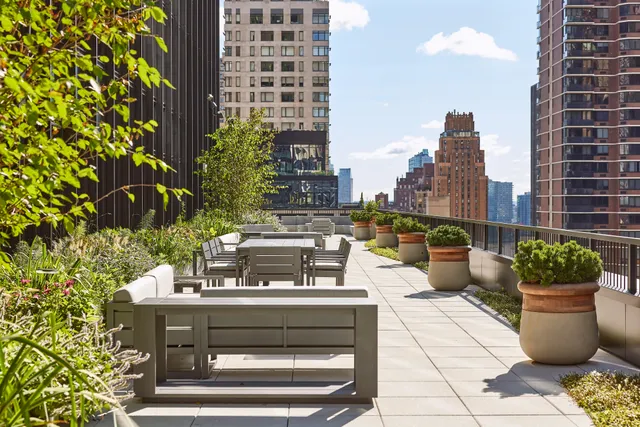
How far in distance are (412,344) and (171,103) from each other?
18.1 m

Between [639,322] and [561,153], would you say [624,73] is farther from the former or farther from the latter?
[639,322]

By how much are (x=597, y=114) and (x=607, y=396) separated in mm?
159100

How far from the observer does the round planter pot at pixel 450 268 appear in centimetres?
1437

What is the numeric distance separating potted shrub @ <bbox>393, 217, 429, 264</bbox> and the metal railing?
5.67 metres

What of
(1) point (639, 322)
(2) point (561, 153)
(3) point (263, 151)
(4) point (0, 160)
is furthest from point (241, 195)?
(2) point (561, 153)

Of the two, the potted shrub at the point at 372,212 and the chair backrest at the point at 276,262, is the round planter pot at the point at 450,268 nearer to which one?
the chair backrest at the point at 276,262

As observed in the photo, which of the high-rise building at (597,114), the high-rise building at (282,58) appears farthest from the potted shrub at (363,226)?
the high-rise building at (597,114)

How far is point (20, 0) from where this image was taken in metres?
3.77

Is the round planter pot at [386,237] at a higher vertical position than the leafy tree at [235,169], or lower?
lower

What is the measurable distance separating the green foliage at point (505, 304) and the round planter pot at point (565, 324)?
90.6 inches

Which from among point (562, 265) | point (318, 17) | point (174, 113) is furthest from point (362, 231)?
point (318, 17)

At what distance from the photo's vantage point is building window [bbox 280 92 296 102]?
103750mm

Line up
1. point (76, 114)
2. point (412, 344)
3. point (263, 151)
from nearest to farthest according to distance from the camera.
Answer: point (76, 114)
point (412, 344)
point (263, 151)

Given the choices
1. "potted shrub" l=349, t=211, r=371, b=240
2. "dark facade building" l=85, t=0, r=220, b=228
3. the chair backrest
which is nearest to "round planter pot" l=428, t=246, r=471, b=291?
the chair backrest
